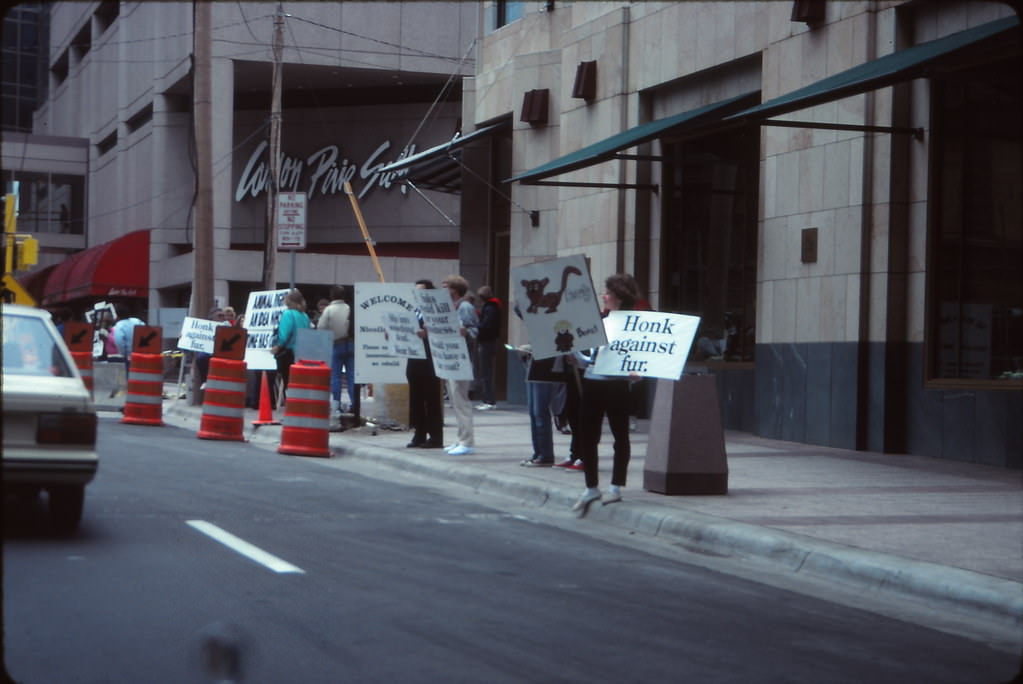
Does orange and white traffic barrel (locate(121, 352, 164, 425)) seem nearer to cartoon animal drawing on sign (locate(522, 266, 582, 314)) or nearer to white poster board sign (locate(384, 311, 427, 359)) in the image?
cartoon animal drawing on sign (locate(522, 266, 582, 314))

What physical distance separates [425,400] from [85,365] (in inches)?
514

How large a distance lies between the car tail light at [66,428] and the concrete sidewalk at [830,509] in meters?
1.83

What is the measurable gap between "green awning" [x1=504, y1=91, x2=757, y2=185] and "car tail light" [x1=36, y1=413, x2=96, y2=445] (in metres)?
12.5

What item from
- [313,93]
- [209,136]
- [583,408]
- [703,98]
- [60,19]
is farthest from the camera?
[703,98]

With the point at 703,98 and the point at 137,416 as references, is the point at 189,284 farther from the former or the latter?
the point at 703,98

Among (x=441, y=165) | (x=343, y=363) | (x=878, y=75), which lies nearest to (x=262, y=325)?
(x=878, y=75)

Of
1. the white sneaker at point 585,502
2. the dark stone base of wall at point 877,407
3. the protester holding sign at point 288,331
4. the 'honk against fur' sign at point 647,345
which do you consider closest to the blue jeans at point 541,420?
the white sneaker at point 585,502

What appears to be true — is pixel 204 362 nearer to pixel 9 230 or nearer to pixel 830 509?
pixel 9 230

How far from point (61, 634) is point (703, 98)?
1657 centimetres

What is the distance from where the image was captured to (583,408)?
32.8 feet

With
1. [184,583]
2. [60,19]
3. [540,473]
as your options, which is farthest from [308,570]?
[540,473]

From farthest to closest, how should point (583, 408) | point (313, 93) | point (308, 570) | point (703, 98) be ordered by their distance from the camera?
point (703, 98) < point (583, 408) < point (308, 570) < point (313, 93)

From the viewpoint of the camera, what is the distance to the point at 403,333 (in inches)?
590

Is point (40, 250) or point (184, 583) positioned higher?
point (40, 250)
